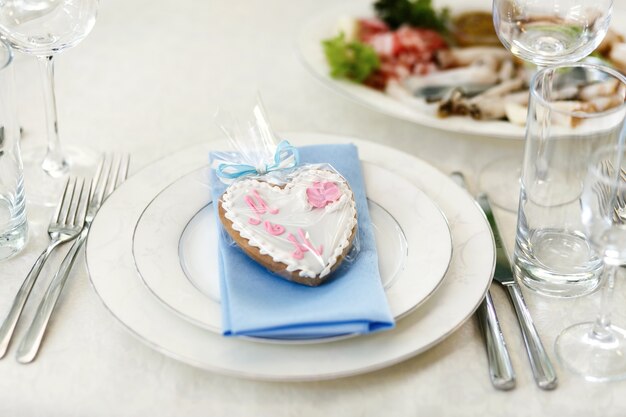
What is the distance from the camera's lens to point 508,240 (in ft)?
3.56

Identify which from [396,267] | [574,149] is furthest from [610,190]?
[396,267]

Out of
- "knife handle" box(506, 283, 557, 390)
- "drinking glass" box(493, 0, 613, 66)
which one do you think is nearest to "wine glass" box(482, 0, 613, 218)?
"drinking glass" box(493, 0, 613, 66)

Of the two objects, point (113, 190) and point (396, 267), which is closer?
point (396, 267)

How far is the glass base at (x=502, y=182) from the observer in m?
1.17

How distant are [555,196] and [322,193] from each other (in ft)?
0.94

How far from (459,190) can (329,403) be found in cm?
40

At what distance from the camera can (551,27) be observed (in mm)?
1197

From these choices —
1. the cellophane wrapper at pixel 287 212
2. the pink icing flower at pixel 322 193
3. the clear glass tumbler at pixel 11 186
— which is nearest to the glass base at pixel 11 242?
the clear glass tumbler at pixel 11 186

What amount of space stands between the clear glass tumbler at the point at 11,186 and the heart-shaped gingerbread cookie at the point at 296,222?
0.28 m

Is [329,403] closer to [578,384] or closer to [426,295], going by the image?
[426,295]

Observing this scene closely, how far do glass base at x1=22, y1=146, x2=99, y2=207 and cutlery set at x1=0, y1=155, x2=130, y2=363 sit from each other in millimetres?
23

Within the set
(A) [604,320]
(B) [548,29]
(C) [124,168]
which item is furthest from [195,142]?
(A) [604,320]

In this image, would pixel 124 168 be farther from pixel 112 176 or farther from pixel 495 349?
pixel 495 349

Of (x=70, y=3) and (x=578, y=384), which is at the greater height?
(x=70, y=3)
